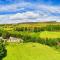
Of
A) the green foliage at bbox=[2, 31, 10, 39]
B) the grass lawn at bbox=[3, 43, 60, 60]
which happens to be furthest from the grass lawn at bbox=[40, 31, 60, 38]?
the green foliage at bbox=[2, 31, 10, 39]

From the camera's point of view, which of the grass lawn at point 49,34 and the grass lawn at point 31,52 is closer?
the grass lawn at point 31,52

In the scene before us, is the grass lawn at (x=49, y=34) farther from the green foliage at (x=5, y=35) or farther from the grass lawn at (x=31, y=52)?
the green foliage at (x=5, y=35)

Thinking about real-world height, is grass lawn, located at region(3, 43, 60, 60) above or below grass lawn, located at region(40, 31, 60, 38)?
below

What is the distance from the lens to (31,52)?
3230mm

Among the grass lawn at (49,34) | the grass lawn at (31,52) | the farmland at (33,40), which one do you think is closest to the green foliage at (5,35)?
the farmland at (33,40)

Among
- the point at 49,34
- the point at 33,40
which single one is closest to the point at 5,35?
the point at 33,40

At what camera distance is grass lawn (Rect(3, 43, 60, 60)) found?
3170 mm

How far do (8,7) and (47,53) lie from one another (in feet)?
4.39

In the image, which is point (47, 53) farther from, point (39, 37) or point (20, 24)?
point (20, 24)

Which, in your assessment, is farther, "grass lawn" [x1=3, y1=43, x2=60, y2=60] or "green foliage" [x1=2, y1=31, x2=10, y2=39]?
"green foliage" [x1=2, y1=31, x2=10, y2=39]

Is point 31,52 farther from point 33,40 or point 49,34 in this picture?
point 49,34

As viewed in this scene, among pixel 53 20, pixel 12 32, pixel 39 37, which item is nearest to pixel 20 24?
pixel 12 32

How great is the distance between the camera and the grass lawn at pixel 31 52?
317 cm

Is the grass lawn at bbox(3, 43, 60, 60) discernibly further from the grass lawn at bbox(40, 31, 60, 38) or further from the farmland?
the grass lawn at bbox(40, 31, 60, 38)
